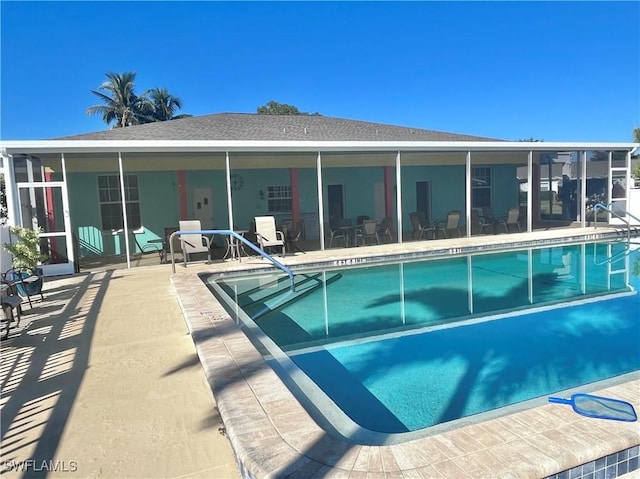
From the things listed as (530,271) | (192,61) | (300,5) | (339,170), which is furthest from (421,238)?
(192,61)

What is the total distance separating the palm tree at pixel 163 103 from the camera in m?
35.5

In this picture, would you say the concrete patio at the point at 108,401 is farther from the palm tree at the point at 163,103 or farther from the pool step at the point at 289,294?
the palm tree at the point at 163,103

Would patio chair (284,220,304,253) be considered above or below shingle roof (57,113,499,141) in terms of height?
below

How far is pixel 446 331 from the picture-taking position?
605 cm

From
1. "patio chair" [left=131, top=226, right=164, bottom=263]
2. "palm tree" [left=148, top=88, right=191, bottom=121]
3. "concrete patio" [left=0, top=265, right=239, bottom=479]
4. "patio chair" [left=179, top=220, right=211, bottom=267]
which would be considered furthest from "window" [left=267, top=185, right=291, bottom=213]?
"palm tree" [left=148, top=88, right=191, bottom=121]

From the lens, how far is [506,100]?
26297mm

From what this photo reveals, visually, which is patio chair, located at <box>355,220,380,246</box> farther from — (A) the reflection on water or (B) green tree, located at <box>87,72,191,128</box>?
(B) green tree, located at <box>87,72,191,128</box>

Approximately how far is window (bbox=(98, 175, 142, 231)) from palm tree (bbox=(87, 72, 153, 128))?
22.5 meters

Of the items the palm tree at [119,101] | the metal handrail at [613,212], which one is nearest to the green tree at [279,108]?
the palm tree at [119,101]

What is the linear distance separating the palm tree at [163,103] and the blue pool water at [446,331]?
31.0m

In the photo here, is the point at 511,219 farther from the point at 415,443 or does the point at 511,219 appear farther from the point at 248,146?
the point at 415,443

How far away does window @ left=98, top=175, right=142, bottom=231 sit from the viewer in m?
13.4

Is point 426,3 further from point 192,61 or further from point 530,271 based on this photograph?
point 192,61

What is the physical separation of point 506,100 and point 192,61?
61.4ft
